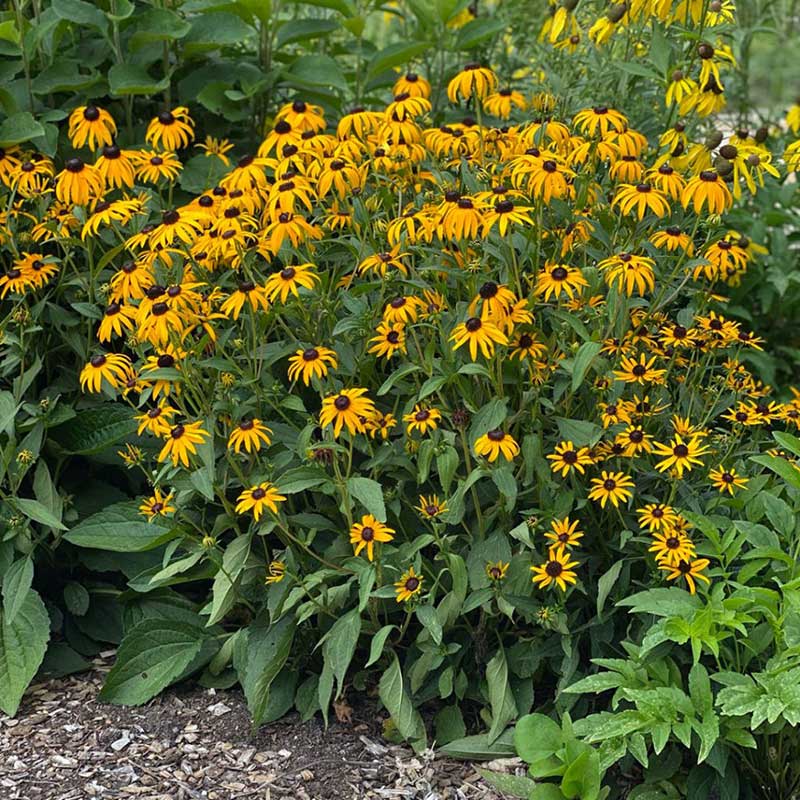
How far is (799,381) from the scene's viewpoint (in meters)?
4.49

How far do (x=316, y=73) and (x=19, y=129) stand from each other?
3.10ft

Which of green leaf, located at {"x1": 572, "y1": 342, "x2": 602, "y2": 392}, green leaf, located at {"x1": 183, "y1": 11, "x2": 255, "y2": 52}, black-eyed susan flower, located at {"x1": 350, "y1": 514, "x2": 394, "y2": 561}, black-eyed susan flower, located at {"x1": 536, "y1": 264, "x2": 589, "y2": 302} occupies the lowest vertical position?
black-eyed susan flower, located at {"x1": 350, "y1": 514, "x2": 394, "y2": 561}

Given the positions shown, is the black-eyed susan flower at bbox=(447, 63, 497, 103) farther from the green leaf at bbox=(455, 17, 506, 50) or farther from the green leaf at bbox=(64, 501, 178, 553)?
the green leaf at bbox=(64, 501, 178, 553)

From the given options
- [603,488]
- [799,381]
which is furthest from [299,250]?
[799,381]

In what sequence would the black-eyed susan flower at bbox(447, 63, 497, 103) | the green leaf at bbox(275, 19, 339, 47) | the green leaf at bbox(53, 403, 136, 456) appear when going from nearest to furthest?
the green leaf at bbox(53, 403, 136, 456) → the black-eyed susan flower at bbox(447, 63, 497, 103) → the green leaf at bbox(275, 19, 339, 47)

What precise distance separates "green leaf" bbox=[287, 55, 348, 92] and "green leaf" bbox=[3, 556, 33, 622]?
1.69 metres

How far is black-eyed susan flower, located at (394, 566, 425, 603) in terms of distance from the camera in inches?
99.0

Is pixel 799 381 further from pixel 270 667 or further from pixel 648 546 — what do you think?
pixel 270 667

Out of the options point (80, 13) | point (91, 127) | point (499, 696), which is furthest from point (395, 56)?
point (499, 696)

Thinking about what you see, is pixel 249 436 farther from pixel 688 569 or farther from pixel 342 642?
pixel 688 569

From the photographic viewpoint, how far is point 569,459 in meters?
2.53

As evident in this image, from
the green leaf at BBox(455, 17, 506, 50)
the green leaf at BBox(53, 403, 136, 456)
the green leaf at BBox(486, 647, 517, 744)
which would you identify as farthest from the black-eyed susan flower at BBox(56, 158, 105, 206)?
the green leaf at BBox(455, 17, 506, 50)

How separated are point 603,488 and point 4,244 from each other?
161 centimetres

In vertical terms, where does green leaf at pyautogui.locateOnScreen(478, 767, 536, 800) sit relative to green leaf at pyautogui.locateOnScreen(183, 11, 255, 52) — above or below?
below
